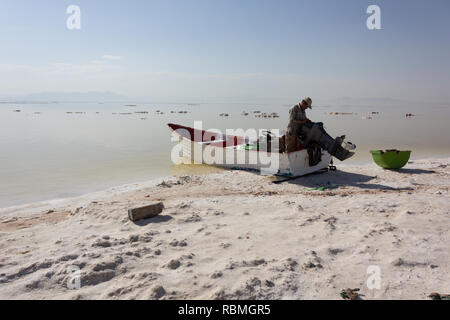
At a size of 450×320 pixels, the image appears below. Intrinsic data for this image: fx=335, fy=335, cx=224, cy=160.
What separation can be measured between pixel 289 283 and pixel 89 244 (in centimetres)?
297

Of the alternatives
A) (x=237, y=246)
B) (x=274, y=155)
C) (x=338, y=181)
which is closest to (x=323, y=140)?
(x=338, y=181)

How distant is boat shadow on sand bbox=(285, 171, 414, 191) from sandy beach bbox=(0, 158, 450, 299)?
A: 24.7 inches

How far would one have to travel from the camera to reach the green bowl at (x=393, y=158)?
403 inches

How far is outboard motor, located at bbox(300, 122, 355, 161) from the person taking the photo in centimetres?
948

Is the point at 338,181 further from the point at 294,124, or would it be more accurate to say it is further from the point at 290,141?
the point at 294,124

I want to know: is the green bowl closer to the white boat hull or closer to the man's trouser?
the white boat hull

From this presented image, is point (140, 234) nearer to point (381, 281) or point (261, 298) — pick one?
point (261, 298)

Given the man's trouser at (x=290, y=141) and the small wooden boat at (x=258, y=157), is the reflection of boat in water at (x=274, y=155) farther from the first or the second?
the man's trouser at (x=290, y=141)

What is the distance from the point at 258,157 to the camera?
34.1 ft

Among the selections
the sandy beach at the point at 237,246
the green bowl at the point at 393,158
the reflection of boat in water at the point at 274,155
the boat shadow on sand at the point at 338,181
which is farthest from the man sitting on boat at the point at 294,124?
the green bowl at the point at 393,158

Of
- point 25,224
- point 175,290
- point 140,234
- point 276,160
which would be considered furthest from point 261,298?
point 276,160

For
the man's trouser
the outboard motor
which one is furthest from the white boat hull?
the outboard motor

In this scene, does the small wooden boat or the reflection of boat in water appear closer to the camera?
the reflection of boat in water

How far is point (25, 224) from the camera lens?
650cm
